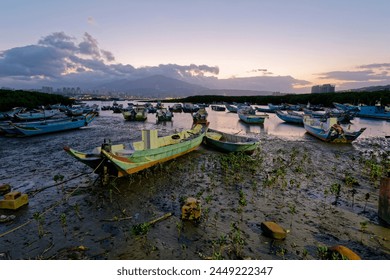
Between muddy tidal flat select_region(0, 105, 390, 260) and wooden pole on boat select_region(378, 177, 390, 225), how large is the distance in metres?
0.28

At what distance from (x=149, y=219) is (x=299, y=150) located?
15.6 m

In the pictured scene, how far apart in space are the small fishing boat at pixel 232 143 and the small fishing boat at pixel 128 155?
2398mm

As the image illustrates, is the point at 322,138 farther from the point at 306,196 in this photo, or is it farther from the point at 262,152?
the point at 306,196

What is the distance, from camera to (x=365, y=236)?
25.2 ft

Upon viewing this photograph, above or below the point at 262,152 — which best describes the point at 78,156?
above

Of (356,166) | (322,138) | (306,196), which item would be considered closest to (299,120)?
(322,138)

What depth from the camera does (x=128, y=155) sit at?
41.2ft

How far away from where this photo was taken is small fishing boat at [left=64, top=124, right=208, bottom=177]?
11.0 metres

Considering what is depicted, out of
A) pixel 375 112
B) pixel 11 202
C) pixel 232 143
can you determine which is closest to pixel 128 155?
pixel 11 202

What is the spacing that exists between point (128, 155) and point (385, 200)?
1105cm

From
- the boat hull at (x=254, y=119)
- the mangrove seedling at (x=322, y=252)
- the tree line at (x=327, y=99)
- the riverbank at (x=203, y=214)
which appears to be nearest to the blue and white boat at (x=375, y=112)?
the tree line at (x=327, y=99)

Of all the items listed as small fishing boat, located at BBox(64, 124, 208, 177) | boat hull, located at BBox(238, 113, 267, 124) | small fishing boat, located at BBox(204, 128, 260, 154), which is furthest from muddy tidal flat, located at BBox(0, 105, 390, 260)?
boat hull, located at BBox(238, 113, 267, 124)

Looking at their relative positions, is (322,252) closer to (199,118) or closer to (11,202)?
(11,202)

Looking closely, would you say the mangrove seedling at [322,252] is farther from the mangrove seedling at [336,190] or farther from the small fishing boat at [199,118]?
the small fishing boat at [199,118]
